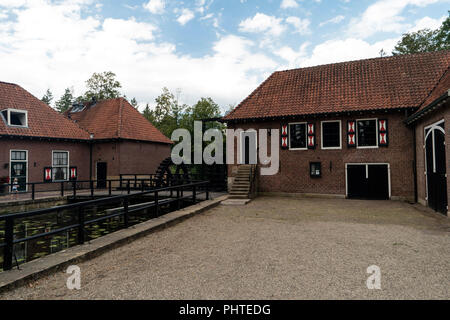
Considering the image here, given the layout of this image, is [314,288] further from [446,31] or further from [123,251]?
[446,31]

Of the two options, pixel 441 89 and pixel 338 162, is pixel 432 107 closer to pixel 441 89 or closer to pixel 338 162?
pixel 441 89

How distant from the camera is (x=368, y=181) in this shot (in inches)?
503

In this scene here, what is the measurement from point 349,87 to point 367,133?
9.14 feet

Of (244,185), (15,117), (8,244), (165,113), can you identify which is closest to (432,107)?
(244,185)

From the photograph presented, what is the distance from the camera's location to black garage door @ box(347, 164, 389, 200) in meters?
12.5

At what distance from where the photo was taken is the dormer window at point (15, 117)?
16469 mm

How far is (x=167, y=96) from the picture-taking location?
115 feet

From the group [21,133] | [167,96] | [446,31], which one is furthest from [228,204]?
[167,96]

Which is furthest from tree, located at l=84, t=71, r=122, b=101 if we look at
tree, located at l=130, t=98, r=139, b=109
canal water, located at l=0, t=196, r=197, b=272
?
tree, located at l=130, t=98, r=139, b=109

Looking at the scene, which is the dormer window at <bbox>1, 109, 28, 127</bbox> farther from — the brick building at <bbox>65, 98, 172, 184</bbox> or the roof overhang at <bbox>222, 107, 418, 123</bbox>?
the roof overhang at <bbox>222, 107, 418, 123</bbox>

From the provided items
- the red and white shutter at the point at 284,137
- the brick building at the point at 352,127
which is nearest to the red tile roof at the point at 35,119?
the brick building at the point at 352,127

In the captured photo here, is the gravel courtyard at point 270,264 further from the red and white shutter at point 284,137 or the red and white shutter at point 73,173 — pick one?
the red and white shutter at point 73,173

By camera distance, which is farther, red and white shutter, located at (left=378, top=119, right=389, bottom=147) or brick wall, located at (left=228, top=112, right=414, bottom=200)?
red and white shutter, located at (left=378, top=119, right=389, bottom=147)

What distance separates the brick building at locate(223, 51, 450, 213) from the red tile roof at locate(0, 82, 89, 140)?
11838 millimetres
